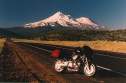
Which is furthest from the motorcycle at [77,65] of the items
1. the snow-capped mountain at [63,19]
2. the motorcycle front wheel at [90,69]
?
the snow-capped mountain at [63,19]

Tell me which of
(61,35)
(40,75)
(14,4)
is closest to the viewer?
(40,75)

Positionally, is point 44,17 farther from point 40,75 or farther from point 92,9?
point 40,75

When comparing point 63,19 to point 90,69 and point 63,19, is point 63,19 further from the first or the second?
point 90,69

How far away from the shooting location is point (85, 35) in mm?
26016

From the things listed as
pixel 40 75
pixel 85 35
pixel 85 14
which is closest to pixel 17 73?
pixel 40 75

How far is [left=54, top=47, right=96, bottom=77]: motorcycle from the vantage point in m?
18.9

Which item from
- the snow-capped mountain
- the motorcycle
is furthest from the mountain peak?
the motorcycle

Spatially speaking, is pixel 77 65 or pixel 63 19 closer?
pixel 77 65

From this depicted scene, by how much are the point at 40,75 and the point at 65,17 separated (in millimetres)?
4981

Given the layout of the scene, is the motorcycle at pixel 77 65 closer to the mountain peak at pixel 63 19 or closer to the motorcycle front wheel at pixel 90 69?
the motorcycle front wheel at pixel 90 69

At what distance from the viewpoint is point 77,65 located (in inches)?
774

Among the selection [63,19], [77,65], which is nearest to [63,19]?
[63,19]

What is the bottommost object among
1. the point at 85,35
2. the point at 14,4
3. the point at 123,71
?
the point at 123,71

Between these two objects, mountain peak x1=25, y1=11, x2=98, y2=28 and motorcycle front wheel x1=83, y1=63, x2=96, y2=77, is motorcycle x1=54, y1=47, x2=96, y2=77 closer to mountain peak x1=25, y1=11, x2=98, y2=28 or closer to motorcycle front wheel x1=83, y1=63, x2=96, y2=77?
motorcycle front wheel x1=83, y1=63, x2=96, y2=77
